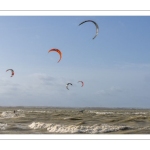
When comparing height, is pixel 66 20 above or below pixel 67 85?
above

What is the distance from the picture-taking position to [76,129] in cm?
705
